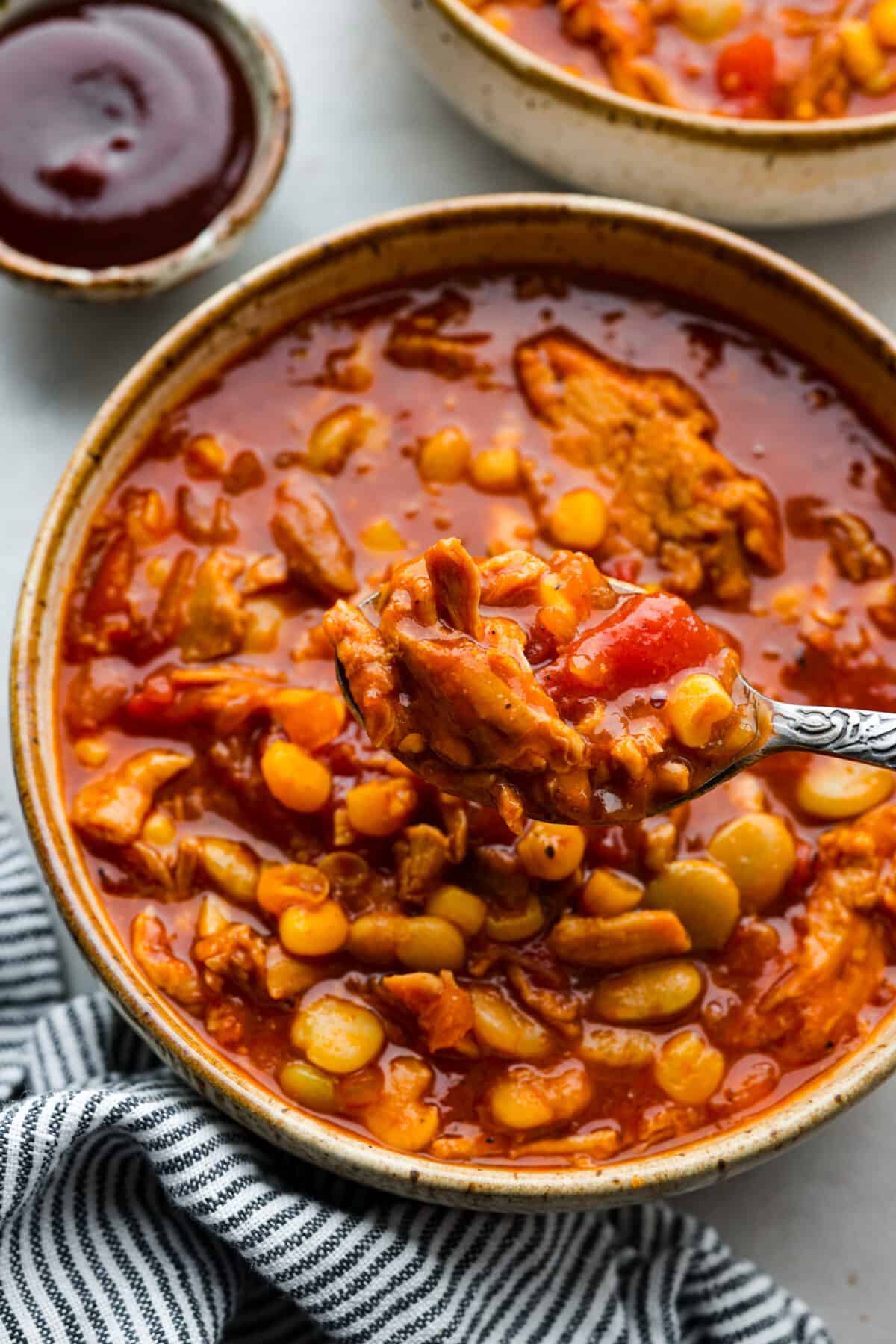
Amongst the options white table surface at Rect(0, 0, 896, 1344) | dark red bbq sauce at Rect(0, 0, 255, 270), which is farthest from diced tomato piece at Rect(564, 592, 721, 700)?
dark red bbq sauce at Rect(0, 0, 255, 270)

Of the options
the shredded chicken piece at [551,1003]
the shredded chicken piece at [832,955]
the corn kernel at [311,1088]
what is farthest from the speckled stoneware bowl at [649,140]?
the corn kernel at [311,1088]

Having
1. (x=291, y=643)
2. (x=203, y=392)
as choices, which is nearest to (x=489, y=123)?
(x=203, y=392)

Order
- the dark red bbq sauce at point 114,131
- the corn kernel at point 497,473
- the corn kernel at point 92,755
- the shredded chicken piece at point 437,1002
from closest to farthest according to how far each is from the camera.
→ 1. the shredded chicken piece at point 437,1002
2. the corn kernel at point 92,755
3. the corn kernel at point 497,473
4. the dark red bbq sauce at point 114,131

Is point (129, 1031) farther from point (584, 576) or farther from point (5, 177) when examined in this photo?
point (5, 177)

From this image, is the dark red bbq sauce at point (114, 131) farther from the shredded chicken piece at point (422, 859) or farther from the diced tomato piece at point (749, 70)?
the shredded chicken piece at point (422, 859)

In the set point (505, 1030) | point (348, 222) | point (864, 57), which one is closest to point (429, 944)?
point (505, 1030)
